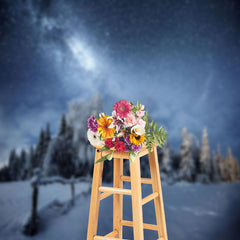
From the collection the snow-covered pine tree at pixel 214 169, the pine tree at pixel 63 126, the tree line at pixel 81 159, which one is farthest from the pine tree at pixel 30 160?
the snow-covered pine tree at pixel 214 169

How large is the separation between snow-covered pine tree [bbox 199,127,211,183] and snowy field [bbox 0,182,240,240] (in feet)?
0.36

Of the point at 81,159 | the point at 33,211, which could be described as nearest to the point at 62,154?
the point at 81,159

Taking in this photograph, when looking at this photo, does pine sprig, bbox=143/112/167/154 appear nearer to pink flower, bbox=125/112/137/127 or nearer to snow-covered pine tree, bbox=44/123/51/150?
pink flower, bbox=125/112/137/127

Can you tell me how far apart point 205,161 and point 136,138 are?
211 centimetres

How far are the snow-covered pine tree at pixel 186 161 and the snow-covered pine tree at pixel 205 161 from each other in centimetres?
11

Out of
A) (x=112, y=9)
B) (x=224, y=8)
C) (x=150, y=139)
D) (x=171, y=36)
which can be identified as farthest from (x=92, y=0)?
(x=150, y=139)

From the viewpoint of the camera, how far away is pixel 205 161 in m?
3.15

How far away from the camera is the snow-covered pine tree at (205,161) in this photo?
3.12m

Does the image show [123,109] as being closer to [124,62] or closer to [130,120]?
[130,120]

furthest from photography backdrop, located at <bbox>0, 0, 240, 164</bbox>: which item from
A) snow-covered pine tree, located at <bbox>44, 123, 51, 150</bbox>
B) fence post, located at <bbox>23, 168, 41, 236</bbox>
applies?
fence post, located at <bbox>23, 168, 41, 236</bbox>

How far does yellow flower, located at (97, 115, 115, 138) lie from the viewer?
1.35m

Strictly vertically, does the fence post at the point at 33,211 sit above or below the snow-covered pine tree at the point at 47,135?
below

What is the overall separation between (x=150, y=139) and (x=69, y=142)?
77.7 inches

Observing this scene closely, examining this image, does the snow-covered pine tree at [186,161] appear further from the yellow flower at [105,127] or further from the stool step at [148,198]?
the yellow flower at [105,127]
